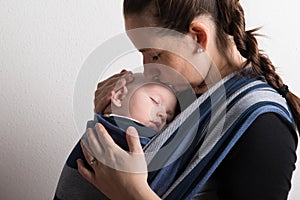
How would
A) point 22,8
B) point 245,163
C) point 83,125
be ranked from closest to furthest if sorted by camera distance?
point 245,163 < point 83,125 < point 22,8

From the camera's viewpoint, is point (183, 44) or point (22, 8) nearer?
point (183, 44)

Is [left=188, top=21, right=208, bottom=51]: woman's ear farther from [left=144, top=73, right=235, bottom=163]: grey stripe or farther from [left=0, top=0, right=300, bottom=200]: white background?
[left=0, top=0, right=300, bottom=200]: white background

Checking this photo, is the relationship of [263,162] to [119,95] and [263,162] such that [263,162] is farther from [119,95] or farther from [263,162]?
[119,95]

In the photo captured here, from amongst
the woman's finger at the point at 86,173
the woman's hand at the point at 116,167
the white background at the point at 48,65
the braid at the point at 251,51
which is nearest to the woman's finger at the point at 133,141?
the woman's hand at the point at 116,167

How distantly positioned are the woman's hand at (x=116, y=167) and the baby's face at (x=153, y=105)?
0.16 feet

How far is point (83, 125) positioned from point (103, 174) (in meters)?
0.17

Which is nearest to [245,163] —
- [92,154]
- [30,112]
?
[92,154]

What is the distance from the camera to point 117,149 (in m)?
0.88

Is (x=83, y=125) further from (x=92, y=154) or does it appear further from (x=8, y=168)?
(x=8, y=168)

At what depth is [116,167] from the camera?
34.6 inches

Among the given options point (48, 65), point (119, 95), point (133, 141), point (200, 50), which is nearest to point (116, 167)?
point (133, 141)

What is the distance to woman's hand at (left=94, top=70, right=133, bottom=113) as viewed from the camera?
979 mm

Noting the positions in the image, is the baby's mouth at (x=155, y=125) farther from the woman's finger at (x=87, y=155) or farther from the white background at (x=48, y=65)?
the white background at (x=48, y=65)

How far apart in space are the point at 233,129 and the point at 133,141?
177 millimetres
